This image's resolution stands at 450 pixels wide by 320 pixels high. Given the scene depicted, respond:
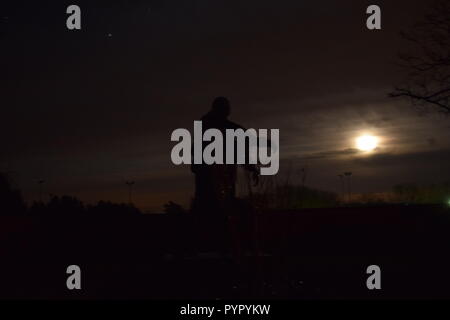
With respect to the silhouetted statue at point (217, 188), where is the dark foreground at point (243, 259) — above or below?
below

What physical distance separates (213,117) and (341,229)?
14.0 ft

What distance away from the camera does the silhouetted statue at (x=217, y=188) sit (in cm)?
908

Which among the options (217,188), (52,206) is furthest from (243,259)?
(52,206)

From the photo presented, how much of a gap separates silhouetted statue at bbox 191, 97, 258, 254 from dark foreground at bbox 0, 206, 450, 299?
1.27 feet

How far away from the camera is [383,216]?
11.8 m

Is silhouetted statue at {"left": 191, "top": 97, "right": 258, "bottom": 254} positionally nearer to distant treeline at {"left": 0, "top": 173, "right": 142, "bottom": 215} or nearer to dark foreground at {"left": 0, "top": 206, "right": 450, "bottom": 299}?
dark foreground at {"left": 0, "top": 206, "right": 450, "bottom": 299}

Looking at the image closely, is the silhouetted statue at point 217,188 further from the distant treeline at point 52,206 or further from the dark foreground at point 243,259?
the distant treeline at point 52,206

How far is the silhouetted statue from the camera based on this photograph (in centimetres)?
908

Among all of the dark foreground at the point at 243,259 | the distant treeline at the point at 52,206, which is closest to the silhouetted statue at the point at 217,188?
the dark foreground at the point at 243,259

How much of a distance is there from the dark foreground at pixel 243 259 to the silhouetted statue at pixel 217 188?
0.39 metres

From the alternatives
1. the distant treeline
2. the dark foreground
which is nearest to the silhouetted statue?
the dark foreground

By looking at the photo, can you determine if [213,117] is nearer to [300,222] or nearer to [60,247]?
[300,222]
